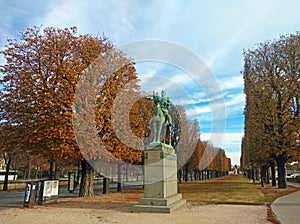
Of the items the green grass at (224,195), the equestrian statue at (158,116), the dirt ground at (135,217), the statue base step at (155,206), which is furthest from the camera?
the green grass at (224,195)

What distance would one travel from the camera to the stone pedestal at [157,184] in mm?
12359

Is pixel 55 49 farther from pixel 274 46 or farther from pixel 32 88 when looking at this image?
pixel 274 46

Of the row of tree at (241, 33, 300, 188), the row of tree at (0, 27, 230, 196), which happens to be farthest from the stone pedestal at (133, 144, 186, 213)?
the row of tree at (241, 33, 300, 188)

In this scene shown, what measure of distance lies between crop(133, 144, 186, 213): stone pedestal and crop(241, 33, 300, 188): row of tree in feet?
49.9

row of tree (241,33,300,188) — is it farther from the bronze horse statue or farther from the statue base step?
the statue base step

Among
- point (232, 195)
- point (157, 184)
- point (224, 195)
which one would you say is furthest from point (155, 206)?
point (232, 195)

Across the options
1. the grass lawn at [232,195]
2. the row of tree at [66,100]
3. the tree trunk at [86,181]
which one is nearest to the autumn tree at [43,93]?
the row of tree at [66,100]

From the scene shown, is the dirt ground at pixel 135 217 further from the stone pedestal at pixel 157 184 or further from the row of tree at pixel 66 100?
the row of tree at pixel 66 100

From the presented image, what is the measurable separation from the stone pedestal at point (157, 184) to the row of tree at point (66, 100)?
5.30m

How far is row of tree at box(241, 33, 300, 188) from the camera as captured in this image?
25.0 m

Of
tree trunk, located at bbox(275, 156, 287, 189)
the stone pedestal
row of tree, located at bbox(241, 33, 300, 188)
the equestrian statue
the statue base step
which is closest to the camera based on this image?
the statue base step

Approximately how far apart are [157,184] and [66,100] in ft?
25.7

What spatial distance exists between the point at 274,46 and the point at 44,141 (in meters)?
23.0

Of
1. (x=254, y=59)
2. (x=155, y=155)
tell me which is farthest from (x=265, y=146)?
(x=155, y=155)
